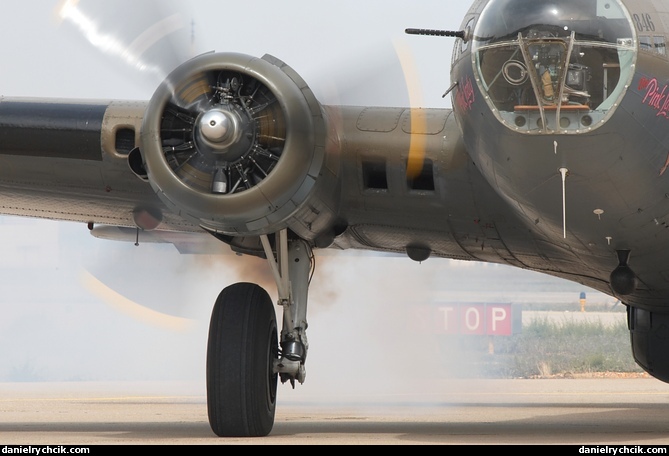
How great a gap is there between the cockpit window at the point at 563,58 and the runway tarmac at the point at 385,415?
2.78 metres

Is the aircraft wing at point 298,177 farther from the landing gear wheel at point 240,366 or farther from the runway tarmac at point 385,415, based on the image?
the runway tarmac at point 385,415

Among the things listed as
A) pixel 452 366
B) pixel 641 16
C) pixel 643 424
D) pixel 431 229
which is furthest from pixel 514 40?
pixel 452 366

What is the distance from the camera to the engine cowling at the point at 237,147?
10.5 m

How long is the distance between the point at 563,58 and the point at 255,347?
14.5ft

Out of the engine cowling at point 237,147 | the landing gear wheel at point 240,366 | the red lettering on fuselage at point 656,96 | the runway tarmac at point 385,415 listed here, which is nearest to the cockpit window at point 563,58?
the red lettering on fuselage at point 656,96

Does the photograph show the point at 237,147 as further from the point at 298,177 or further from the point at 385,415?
the point at 385,415

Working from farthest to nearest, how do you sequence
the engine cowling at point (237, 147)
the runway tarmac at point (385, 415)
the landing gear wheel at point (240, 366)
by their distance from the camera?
1. the landing gear wheel at point (240, 366)
2. the runway tarmac at point (385, 415)
3. the engine cowling at point (237, 147)

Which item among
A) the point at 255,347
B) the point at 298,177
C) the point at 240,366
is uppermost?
the point at 298,177

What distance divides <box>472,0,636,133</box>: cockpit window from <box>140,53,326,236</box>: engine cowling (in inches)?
90.5

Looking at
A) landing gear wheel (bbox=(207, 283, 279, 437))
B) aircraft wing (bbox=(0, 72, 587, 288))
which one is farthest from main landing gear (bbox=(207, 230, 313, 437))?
aircraft wing (bbox=(0, 72, 587, 288))

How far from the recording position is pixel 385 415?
1692 centimetres

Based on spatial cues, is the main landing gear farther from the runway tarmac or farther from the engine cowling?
the engine cowling

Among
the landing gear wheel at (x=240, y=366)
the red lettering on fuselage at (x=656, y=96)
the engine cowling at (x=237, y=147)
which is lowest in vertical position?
the landing gear wheel at (x=240, y=366)

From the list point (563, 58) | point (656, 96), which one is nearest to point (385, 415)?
point (656, 96)
